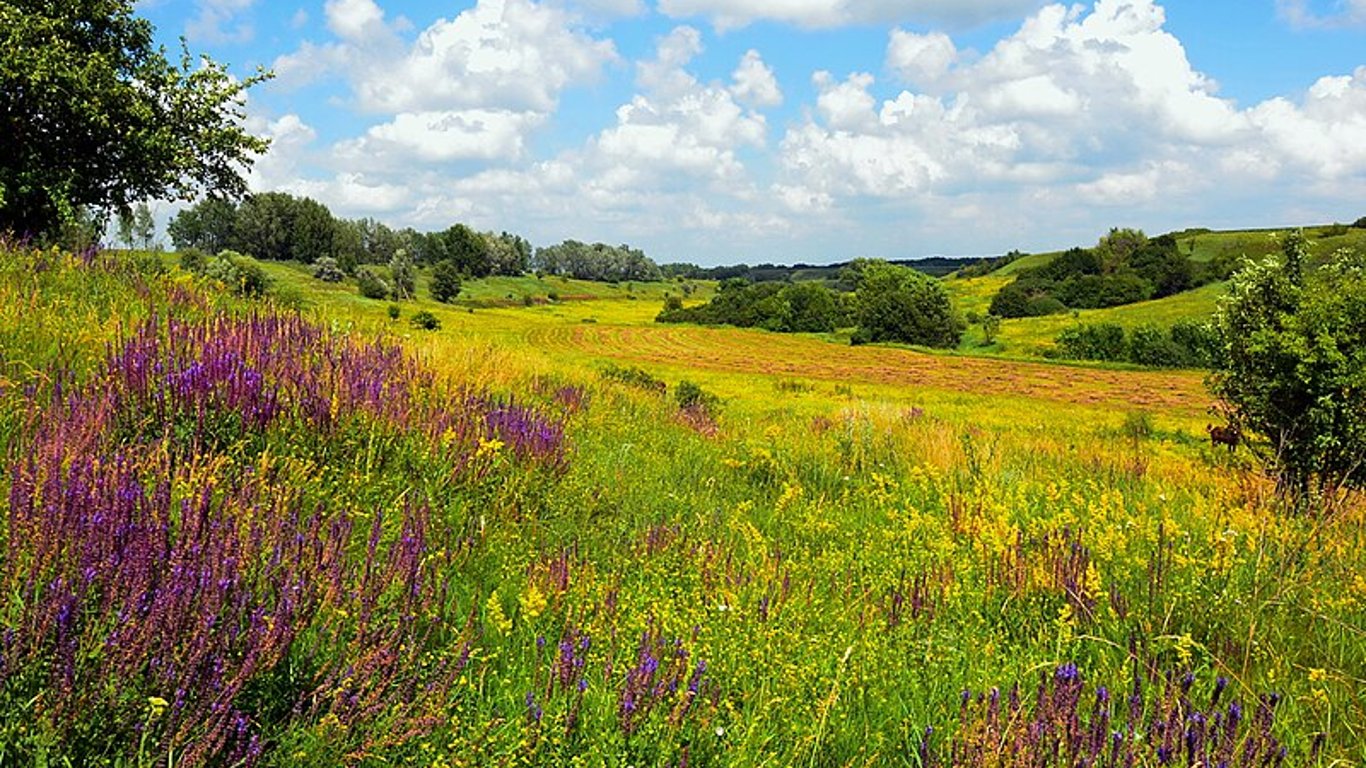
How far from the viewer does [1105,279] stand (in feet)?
426

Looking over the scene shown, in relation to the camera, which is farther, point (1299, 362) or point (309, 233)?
→ point (309, 233)

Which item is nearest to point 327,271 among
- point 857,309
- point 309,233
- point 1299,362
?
point 309,233

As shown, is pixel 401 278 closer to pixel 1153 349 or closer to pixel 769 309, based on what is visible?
pixel 769 309

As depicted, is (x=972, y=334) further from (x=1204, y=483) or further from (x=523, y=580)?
(x=523, y=580)

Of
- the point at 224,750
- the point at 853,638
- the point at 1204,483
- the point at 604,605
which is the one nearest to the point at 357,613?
the point at 224,750

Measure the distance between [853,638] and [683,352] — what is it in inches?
3095

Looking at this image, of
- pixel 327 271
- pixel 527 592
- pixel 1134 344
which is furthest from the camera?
pixel 327 271

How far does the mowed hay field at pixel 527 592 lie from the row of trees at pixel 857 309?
10410 cm

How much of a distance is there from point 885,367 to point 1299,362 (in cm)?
6087

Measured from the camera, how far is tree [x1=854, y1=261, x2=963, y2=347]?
107188 millimetres

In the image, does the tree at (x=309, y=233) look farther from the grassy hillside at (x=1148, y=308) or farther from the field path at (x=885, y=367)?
the grassy hillside at (x=1148, y=308)

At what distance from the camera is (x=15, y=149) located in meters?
20.8

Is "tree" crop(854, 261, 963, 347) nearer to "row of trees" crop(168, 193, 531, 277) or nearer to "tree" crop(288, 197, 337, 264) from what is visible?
"row of trees" crop(168, 193, 531, 277)

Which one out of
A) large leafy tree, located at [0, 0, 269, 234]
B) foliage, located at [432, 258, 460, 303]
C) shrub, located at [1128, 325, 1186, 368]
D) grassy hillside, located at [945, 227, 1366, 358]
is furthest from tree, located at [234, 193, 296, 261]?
shrub, located at [1128, 325, 1186, 368]
